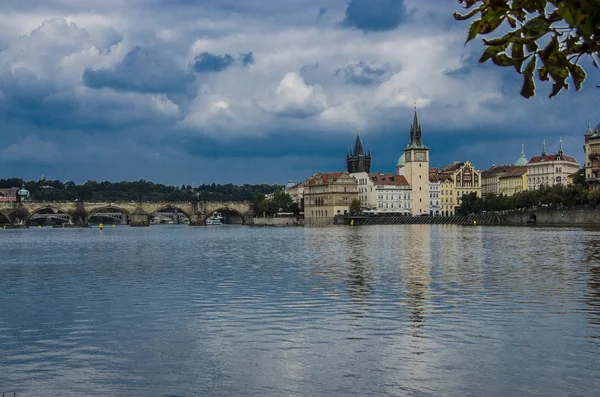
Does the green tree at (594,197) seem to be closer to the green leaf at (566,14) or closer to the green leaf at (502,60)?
the green leaf at (502,60)

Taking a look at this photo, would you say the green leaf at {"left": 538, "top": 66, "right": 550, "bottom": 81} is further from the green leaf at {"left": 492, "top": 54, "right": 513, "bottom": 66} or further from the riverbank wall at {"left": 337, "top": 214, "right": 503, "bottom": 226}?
the riverbank wall at {"left": 337, "top": 214, "right": 503, "bottom": 226}

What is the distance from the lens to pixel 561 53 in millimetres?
6121

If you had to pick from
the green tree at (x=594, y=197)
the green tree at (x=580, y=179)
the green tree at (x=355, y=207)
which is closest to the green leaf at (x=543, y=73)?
the green tree at (x=594, y=197)

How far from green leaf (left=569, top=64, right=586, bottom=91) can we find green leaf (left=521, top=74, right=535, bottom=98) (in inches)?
12.1

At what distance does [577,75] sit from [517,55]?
1.78 ft

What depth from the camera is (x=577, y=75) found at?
6387mm

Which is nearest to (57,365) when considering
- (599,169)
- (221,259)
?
(221,259)

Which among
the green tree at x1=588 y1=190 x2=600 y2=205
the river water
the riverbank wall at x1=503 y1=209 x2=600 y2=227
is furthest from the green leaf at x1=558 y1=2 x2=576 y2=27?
the green tree at x1=588 y1=190 x2=600 y2=205

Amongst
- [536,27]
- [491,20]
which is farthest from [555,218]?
[536,27]

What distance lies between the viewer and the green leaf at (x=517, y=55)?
616 cm

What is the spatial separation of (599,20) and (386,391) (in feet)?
35.0

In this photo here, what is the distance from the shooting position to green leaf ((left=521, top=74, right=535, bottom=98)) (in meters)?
6.22

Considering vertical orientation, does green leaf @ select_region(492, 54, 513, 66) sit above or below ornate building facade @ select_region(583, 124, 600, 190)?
below

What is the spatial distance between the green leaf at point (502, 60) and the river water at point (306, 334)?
9261mm
